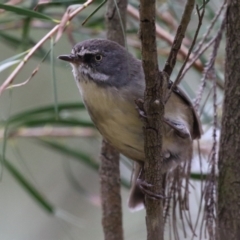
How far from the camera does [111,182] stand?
2.30m

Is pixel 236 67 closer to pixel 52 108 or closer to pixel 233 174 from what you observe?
pixel 233 174

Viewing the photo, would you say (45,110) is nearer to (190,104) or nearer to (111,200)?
(111,200)

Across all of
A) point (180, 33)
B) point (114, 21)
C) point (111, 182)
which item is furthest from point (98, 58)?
point (180, 33)

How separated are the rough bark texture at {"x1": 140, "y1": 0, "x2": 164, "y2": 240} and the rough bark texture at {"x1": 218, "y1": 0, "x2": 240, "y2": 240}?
183 mm

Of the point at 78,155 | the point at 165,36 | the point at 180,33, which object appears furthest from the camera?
the point at 78,155

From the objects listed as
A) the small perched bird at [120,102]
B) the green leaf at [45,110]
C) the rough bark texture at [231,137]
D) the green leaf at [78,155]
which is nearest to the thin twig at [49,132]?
the green leaf at [78,155]

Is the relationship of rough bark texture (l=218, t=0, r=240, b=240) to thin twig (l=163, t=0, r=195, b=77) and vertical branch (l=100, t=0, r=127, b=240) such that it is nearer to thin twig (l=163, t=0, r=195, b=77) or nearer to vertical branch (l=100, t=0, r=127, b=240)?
thin twig (l=163, t=0, r=195, b=77)

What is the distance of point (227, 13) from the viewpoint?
1693 millimetres

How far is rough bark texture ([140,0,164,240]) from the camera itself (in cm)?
141

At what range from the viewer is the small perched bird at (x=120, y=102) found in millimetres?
2121

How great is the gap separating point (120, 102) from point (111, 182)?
1.15 feet

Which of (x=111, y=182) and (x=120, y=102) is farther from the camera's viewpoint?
(x=111, y=182)

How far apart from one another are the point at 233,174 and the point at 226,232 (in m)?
0.16

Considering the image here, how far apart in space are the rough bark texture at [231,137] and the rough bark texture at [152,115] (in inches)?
7.2
